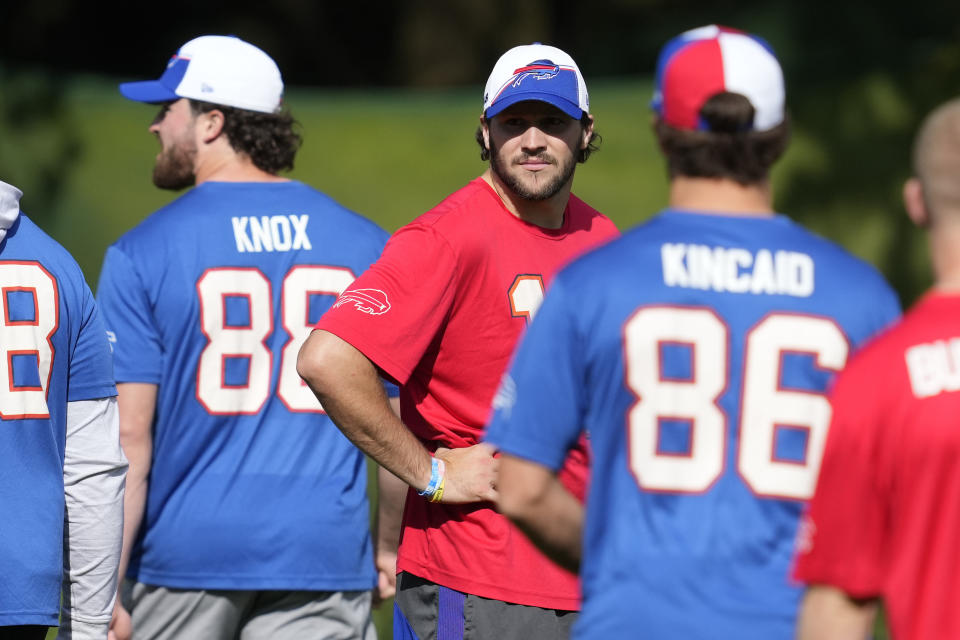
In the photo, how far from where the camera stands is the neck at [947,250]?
277 cm

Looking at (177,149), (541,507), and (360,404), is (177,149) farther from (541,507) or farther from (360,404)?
(541,507)

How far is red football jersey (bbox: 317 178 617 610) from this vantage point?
4086mm

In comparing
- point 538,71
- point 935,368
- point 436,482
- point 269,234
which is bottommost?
point 436,482

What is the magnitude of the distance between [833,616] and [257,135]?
3.16 m

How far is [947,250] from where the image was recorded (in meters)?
2.79

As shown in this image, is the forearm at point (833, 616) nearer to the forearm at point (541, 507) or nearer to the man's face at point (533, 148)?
the forearm at point (541, 507)

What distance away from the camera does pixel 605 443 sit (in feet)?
9.74

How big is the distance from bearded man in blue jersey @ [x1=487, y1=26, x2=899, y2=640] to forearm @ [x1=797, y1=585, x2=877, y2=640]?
16cm

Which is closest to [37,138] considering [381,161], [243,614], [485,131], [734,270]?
[381,161]

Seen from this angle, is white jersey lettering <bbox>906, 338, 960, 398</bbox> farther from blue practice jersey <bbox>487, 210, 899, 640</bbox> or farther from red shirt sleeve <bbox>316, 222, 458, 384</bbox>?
red shirt sleeve <bbox>316, 222, 458, 384</bbox>

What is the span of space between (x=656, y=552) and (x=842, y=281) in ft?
2.22

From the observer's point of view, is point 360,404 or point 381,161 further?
point 381,161

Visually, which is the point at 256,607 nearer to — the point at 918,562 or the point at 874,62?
the point at 918,562

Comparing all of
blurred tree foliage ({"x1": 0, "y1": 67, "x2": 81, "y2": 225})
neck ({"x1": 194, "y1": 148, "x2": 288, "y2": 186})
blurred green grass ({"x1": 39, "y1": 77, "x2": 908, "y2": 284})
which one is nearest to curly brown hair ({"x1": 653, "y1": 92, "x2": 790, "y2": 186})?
neck ({"x1": 194, "y1": 148, "x2": 288, "y2": 186})
